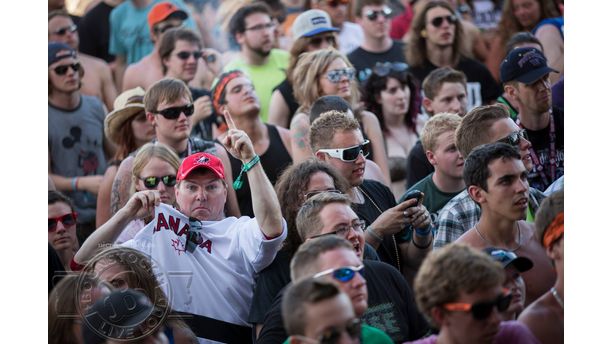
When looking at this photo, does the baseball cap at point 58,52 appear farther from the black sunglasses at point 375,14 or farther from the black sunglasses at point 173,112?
the black sunglasses at point 375,14

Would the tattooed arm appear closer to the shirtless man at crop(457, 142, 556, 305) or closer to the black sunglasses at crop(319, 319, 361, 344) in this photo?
the shirtless man at crop(457, 142, 556, 305)

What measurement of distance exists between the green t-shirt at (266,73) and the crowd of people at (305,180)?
18 millimetres

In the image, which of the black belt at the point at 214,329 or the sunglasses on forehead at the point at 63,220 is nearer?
the black belt at the point at 214,329

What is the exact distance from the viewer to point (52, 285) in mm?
5051

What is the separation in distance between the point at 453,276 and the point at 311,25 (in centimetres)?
432

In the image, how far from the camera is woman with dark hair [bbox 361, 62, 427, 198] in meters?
7.37

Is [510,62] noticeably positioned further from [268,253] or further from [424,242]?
[268,253]

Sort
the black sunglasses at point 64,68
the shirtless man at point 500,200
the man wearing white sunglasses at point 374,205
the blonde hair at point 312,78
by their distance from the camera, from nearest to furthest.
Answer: the shirtless man at point 500,200 → the man wearing white sunglasses at point 374,205 → the blonde hair at point 312,78 → the black sunglasses at point 64,68

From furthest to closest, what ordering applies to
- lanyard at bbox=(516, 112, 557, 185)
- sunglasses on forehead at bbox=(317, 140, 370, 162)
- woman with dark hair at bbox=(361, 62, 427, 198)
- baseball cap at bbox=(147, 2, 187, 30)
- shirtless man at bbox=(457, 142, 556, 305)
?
baseball cap at bbox=(147, 2, 187, 30)
woman with dark hair at bbox=(361, 62, 427, 198)
lanyard at bbox=(516, 112, 557, 185)
sunglasses on forehead at bbox=(317, 140, 370, 162)
shirtless man at bbox=(457, 142, 556, 305)

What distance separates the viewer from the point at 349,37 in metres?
9.05

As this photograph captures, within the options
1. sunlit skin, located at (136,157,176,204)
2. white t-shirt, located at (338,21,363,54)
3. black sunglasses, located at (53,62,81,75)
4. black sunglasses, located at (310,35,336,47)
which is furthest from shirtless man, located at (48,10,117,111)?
sunlit skin, located at (136,157,176,204)

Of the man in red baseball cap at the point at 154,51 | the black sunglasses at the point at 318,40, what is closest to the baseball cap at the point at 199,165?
the black sunglasses at the point at 318,40

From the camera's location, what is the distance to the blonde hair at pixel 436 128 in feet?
19.2
